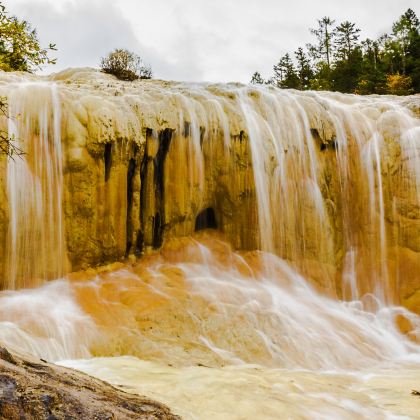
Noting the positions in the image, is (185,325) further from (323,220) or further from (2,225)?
(323,220)

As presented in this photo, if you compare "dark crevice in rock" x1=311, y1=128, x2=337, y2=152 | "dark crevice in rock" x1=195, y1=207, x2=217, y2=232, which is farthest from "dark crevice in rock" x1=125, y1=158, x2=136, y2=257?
"dark crevice in rock" x1=311, y1=128, x2=337, y2=152

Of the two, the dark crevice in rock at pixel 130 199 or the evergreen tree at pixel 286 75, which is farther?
the evergreen tree at pixel 286 75

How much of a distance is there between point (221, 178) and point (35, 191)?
4518 millimetres

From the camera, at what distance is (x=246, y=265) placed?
10.9 m

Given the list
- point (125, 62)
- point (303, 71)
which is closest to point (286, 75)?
point (303, 71)

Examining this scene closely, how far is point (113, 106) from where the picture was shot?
1044cm

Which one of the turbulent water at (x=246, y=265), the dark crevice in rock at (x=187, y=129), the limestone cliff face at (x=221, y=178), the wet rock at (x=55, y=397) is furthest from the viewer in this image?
the dark crevice in rock at (x=187, y=129)

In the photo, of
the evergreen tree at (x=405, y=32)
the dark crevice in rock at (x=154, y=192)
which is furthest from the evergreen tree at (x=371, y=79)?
the dark crevice in rock at (x=154, y=192)

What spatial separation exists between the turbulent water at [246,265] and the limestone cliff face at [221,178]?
5cm

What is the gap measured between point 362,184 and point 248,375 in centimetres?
843

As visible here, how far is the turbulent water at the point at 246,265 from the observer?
20.1ft

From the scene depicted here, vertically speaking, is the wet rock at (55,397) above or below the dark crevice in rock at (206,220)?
below

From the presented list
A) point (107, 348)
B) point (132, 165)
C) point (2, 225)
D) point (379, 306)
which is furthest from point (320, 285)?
point (2, 225)

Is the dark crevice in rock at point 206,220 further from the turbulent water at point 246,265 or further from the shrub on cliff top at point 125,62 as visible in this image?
the shrub on cliff top at point 125,62
